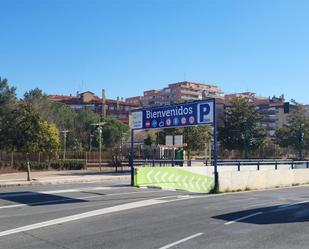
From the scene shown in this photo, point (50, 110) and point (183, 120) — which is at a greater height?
point (50, 110)

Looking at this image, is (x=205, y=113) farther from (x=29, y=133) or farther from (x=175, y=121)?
(x=29, y=133)

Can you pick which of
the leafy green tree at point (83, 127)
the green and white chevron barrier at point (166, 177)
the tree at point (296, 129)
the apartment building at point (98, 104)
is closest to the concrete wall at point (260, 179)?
A: the green and white chevron barrier at point (166, 177)

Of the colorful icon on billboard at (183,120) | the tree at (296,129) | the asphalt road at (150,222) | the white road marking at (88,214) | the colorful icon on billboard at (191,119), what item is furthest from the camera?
the tree at (296,129)

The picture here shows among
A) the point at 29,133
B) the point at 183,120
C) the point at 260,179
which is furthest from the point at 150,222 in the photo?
the point at 29,133

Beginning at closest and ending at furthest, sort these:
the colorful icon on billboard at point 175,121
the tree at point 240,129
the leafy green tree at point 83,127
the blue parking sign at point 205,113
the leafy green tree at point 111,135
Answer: the blue parking sign at point 205,113, the colorful icon on billboard at point 175,121, the tree at point 240,129, the leafy green tree at point 83,127, the leafy green tree at point 111,135

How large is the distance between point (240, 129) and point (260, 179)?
169ft

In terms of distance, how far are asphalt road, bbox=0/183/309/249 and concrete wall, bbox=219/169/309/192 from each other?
3.31 m

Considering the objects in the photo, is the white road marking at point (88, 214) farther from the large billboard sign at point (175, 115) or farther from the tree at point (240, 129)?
the tree at point (240, 129)

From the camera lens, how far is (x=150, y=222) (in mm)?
13039

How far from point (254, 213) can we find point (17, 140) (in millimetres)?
20682

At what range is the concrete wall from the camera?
23969 millimetres

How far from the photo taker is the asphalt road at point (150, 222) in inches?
401

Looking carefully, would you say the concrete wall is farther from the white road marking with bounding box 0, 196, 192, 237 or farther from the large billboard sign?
the white road marking with bounding box 0, 196, 192, 237

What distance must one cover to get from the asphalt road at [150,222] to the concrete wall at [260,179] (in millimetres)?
3311
